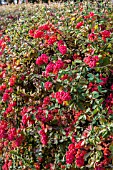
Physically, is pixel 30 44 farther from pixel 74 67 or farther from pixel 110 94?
pixel 110 94

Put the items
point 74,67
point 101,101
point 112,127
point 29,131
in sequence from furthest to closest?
point 29,131 → point 74,67 → point 101,101 → point 112,127

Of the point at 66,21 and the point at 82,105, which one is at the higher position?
the point at 66,21

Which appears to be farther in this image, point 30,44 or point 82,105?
point 30,44

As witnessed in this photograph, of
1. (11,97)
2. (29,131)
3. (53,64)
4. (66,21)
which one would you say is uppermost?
(66,21)

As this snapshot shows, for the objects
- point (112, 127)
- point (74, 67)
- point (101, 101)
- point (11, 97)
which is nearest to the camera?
point (112, 127)

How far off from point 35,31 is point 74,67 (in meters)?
0.89

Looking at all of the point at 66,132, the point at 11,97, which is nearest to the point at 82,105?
the point at 66,132

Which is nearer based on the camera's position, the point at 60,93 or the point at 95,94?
the point at 95,94

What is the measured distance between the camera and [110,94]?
295 cm

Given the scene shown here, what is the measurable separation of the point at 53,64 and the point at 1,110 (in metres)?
0.87

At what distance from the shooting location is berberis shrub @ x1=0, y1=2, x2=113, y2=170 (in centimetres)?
291

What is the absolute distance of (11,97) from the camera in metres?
3.64

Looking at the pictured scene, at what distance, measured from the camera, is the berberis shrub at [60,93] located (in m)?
2.91

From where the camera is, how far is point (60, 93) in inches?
120
